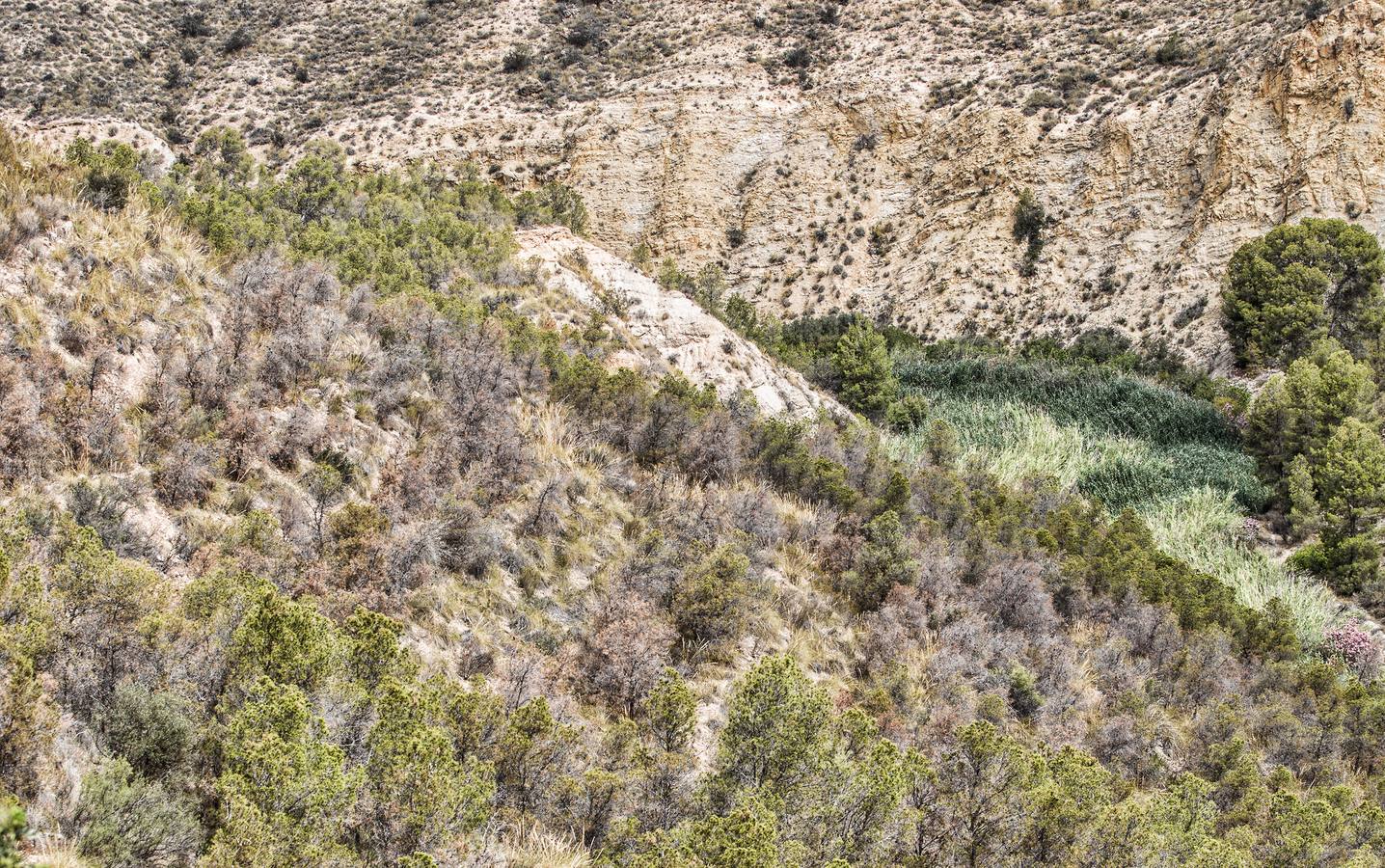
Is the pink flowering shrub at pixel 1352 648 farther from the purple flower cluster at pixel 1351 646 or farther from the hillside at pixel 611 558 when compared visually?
the hillside at pixel 611 558

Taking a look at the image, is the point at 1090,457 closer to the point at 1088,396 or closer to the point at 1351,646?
the point at 1088,396

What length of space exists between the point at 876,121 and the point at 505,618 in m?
40.2

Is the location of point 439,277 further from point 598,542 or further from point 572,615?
point 572,615

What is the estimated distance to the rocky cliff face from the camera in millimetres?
33875

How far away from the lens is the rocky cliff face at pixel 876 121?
111 feet

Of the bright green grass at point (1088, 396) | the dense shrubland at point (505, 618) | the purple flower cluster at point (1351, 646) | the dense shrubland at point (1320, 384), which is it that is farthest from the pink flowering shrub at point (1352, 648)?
the bright green grass at point (1088, 396)

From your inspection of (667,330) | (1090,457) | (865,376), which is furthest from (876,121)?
(667,330)

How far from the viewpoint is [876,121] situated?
43062 millimetres

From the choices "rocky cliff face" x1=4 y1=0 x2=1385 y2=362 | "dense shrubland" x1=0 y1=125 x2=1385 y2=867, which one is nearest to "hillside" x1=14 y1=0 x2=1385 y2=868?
"dense shrubland" x1=0 y1=125 x2=1385 y2=867

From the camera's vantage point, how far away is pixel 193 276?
962 cm

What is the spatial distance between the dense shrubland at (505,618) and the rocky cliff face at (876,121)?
20789 millimetres

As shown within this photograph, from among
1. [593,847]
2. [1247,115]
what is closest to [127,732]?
[593,847]

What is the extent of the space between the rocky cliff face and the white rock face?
1250 centimetres

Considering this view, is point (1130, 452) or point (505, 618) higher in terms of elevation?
point (505, 618)
